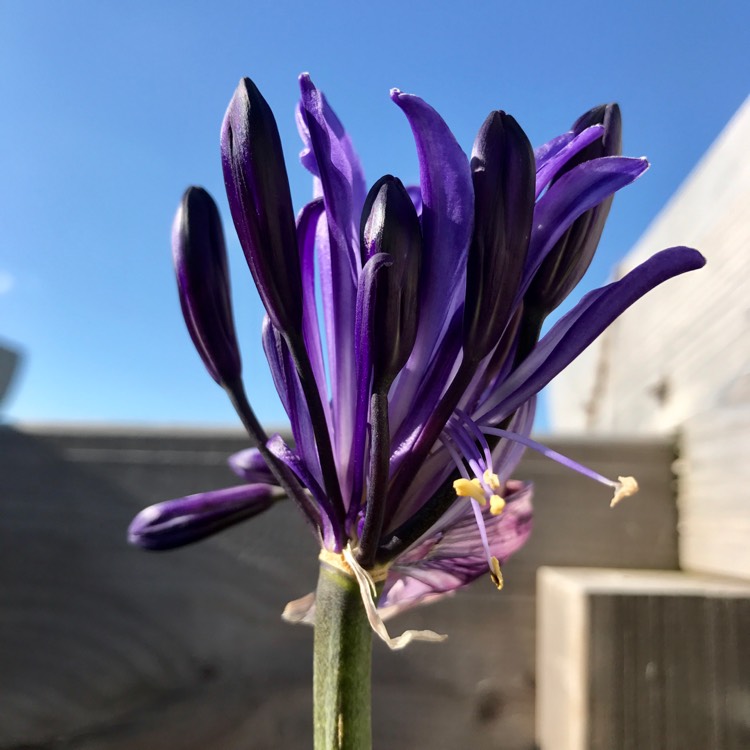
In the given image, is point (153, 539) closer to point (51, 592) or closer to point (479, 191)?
point (479, 191)

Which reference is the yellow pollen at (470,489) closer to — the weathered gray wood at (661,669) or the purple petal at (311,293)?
the purple petal at (311,293)

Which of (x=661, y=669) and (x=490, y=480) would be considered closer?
(x=490, y=480)

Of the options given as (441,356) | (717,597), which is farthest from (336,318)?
(717,597)

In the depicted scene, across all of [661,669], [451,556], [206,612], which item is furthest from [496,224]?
[206,612]

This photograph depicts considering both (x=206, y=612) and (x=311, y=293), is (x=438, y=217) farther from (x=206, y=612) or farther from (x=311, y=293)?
(x=206, y=612)

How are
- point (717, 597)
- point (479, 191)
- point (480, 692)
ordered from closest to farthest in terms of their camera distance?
point (479, 191) → point (717, 597) → point (480, 692)

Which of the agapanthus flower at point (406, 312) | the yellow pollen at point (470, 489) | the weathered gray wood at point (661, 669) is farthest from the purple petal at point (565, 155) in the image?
the weathered gray wood at point (661, 669)

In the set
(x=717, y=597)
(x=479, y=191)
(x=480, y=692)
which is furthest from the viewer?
(x=480, y=692)
